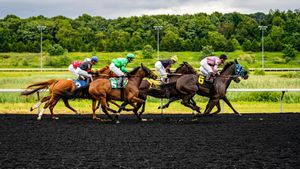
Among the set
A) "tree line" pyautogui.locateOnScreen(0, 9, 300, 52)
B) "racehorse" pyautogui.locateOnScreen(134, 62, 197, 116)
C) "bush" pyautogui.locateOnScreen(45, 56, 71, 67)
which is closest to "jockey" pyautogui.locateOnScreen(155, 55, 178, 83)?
"racehorse" pyautogui.locateOnScreen(134, 62, 197, 116)

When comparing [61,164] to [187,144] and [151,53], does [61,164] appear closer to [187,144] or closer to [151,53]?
[187,144]

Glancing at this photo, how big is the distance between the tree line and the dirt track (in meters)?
49.3

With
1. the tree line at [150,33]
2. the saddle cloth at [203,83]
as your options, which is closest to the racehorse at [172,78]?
the saddle cloth at [203,83]

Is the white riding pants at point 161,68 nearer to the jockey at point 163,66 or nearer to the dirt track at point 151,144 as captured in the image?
the jockey at point 163,66

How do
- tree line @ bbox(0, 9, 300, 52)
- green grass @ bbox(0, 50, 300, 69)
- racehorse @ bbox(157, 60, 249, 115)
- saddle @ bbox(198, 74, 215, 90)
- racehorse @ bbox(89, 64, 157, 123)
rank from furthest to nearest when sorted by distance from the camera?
tree line @ bbox(0, 9, 300, 52)
green grass @ bbox(0, 50, 300, 69)
saddle @ bbox(198, 74, 215, 90)
racehorse @ bbox(157, 60, 249, 115)
racehorse @ bbox(89, 64, 157, 123)

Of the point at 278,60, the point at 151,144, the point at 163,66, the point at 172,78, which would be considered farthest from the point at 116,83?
the point at 278,60

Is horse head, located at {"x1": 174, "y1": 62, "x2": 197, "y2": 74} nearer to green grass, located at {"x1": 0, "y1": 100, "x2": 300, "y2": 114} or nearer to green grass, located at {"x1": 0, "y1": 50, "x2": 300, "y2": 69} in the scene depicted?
green grass, located at {"x1": 0, "y1": 100, "x2": 300, "y2": 114}

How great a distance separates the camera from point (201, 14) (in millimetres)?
87938

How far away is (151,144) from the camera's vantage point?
943cm

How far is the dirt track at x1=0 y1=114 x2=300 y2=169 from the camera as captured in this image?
24.4 feet

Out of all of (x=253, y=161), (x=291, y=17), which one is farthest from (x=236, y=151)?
(x=291, y=17)

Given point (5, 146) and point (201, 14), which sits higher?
point (201, 14)

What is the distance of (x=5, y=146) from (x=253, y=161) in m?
3.92

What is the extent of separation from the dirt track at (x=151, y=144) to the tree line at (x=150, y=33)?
49342 mm
